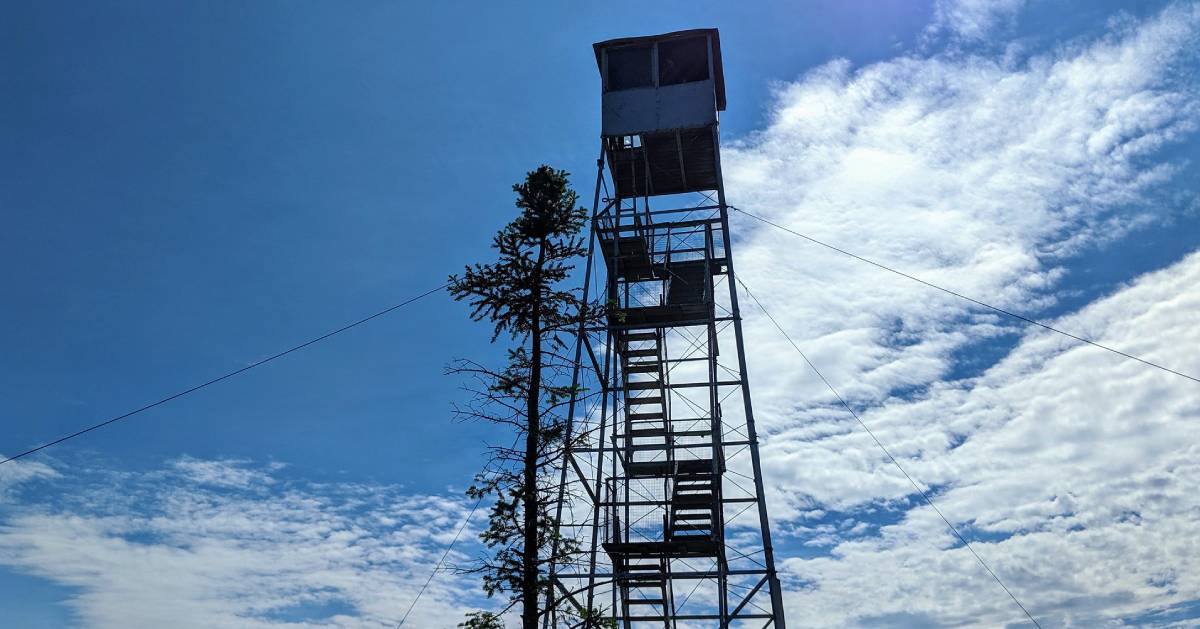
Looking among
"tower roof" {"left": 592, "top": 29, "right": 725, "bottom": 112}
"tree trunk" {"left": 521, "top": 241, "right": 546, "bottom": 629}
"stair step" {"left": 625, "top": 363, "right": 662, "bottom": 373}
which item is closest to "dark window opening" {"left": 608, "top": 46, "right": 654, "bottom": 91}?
"tower roof" {"left": 592, "top": 29, "right": 725, "bottom": 112}

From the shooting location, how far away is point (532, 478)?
14.2 meters

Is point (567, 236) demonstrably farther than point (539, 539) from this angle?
Yes

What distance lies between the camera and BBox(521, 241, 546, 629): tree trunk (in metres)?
13.5

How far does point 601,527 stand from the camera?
19672 mm

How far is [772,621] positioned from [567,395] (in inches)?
233

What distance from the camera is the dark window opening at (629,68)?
22.8 m

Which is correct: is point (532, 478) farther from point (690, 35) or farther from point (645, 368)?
point (690, 35)

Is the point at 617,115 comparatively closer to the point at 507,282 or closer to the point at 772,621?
the point at 507,282

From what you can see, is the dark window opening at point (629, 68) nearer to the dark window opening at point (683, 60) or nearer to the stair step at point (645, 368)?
the dark window opening at point (683, 60)

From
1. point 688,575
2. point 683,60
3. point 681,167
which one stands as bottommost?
point 688,575

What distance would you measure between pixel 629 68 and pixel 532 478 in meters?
12.5

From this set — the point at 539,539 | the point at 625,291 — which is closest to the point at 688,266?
the point at 625,291

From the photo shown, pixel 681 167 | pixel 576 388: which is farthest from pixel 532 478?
pixel 681 167

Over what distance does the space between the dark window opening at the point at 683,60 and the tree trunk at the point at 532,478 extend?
8834 millimetres
